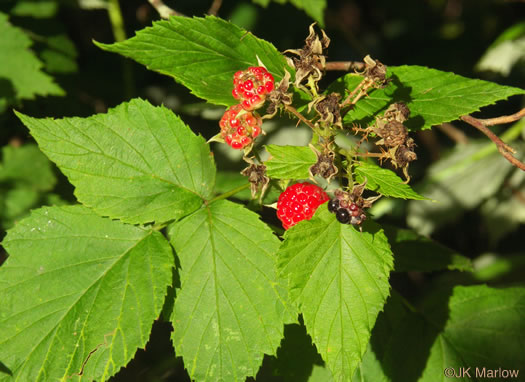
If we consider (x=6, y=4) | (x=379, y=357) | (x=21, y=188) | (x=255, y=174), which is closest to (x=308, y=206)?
(x=255, y=174)

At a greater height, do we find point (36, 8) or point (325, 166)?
point (36, 8)

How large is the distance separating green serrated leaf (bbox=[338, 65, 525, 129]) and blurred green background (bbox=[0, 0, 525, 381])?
29.3 inches

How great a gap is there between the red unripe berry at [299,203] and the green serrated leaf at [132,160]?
31 cm

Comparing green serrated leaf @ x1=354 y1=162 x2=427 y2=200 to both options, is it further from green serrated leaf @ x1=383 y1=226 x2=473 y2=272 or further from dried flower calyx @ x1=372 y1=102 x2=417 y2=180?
green serrated leaf @ x1=383 y1=226 x2=473 y2=272

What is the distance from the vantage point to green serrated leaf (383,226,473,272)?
217 cm

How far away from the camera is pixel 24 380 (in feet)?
5.27

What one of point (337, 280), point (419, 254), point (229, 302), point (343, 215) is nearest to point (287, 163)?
point (343, 215)

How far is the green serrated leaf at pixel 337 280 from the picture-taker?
1.49 metres

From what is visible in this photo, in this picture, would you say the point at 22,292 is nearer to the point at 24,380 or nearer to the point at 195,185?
the point at 24,380

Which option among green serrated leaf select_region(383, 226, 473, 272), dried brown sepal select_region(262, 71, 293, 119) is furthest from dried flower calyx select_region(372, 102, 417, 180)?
green serrated leaf select_region(383, 226, 473, 272)

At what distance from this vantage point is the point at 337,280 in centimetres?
155

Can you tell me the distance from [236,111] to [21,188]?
4.93 feet

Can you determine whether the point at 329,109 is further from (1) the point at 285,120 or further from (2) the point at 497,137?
(1) the point at 285,120

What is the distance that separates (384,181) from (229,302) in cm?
62
